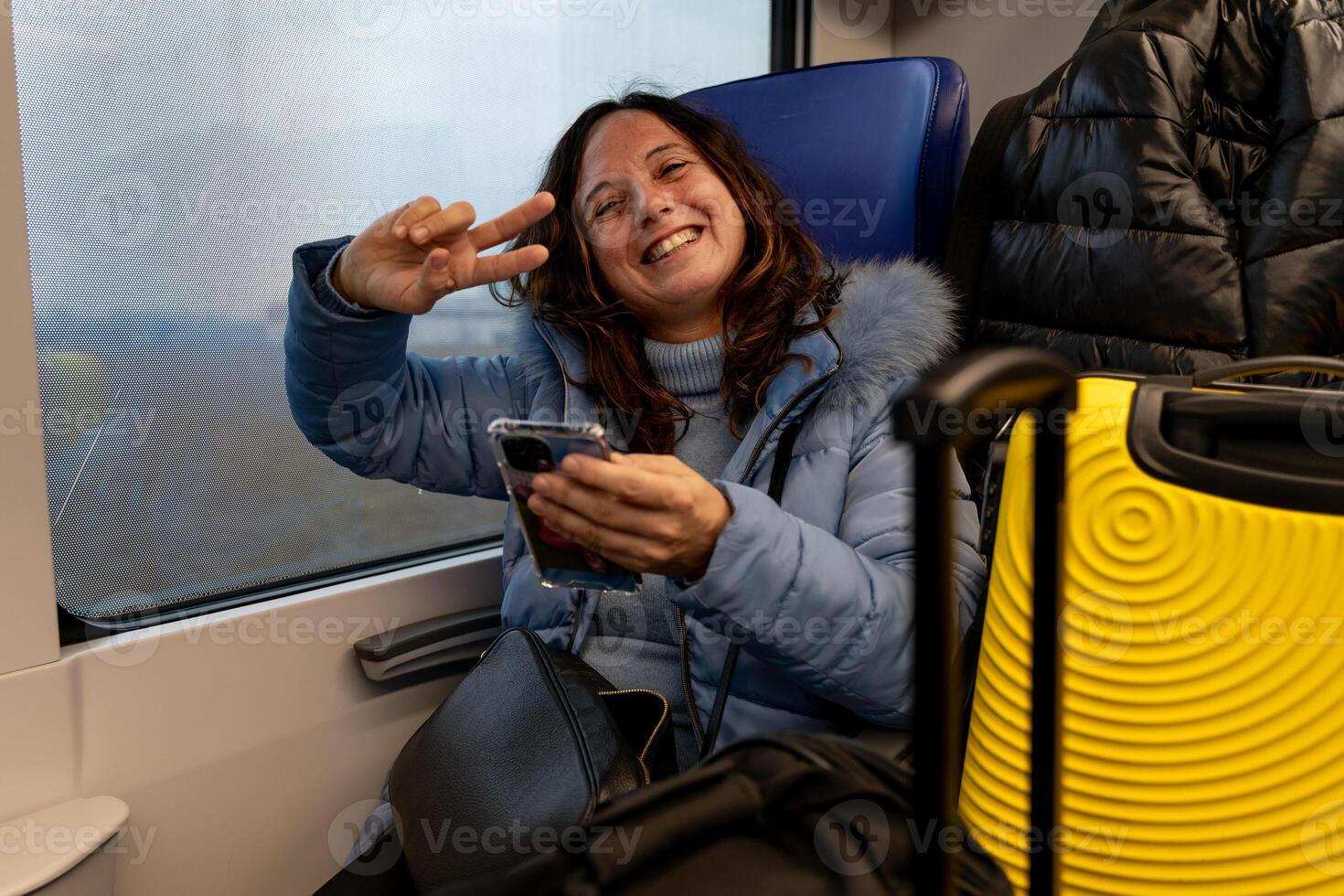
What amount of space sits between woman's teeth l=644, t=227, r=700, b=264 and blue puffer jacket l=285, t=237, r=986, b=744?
0.17m

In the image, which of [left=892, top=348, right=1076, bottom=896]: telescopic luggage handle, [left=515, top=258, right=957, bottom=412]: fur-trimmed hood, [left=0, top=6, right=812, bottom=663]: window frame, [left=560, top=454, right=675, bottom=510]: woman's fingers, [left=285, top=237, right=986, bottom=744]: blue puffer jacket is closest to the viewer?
[left=892, top=348, right=1076, bottom=896]: telescopic luggage handle

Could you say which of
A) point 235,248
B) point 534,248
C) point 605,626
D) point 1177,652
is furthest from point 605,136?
point 1177,652

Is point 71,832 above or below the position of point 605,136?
below

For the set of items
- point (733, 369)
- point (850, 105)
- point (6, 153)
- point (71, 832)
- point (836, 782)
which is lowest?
point (71, 832)

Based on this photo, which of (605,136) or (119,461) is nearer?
(119,461)

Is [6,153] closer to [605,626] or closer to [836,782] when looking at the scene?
[605,626]

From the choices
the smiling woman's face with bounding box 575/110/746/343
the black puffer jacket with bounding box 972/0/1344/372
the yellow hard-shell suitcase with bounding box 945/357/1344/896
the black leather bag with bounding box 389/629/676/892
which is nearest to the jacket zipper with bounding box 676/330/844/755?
the black leather bag with bounding box 389/629/676/892

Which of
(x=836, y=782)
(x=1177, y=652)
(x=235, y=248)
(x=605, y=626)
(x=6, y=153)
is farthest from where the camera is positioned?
(x=235, y=248)

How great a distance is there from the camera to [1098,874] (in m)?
0.67

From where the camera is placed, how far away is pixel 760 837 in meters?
0.49

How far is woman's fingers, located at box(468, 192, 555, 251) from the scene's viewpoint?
1.05 m

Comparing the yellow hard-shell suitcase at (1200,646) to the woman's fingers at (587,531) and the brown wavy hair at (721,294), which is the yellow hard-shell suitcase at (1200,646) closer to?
the woman's fingers at (587,531)

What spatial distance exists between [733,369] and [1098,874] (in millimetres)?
700

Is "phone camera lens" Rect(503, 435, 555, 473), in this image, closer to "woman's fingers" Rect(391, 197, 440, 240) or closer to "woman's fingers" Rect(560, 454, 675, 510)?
"woman's fingers" Rect(560, 454, 675, 510)
